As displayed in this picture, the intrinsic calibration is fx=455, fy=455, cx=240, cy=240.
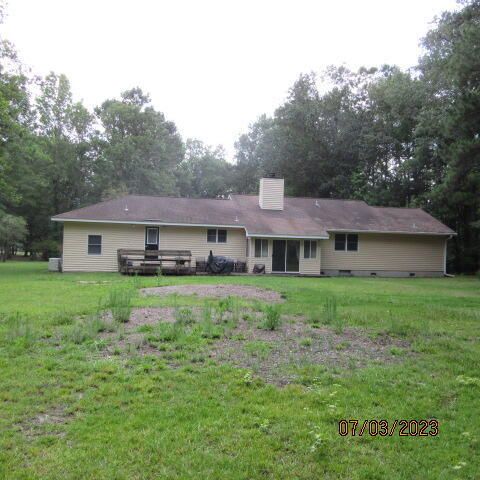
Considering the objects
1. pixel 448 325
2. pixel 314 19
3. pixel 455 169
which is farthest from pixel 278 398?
pixel 455 169

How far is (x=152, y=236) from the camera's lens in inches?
864

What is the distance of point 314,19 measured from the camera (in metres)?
12.5

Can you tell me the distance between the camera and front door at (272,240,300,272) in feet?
72.1

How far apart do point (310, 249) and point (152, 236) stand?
7691 millimetres

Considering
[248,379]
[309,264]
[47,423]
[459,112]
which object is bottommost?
[47,423]

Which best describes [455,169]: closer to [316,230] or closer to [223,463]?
[316,230]

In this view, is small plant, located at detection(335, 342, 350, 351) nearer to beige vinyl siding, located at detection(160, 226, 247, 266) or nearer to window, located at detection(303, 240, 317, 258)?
window, located at detection(303, 240, 317, 258)

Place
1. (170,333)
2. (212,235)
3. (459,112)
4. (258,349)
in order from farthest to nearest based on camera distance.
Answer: (212,235)
(459,112)
(170,333)
(258,349)

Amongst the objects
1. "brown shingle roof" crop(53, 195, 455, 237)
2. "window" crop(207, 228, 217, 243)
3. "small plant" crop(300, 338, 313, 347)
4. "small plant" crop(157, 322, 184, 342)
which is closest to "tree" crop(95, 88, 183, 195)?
"brown shingle roof" crop(53, 195, 455, 237)

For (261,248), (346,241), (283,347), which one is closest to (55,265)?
(261,248)

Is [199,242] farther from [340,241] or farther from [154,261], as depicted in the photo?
[340,241]

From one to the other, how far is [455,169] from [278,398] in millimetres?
16021

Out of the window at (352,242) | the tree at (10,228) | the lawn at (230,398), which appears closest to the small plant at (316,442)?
the lawn at (230,398)

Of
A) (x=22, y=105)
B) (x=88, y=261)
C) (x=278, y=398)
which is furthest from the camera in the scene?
(x=22, y=105)
